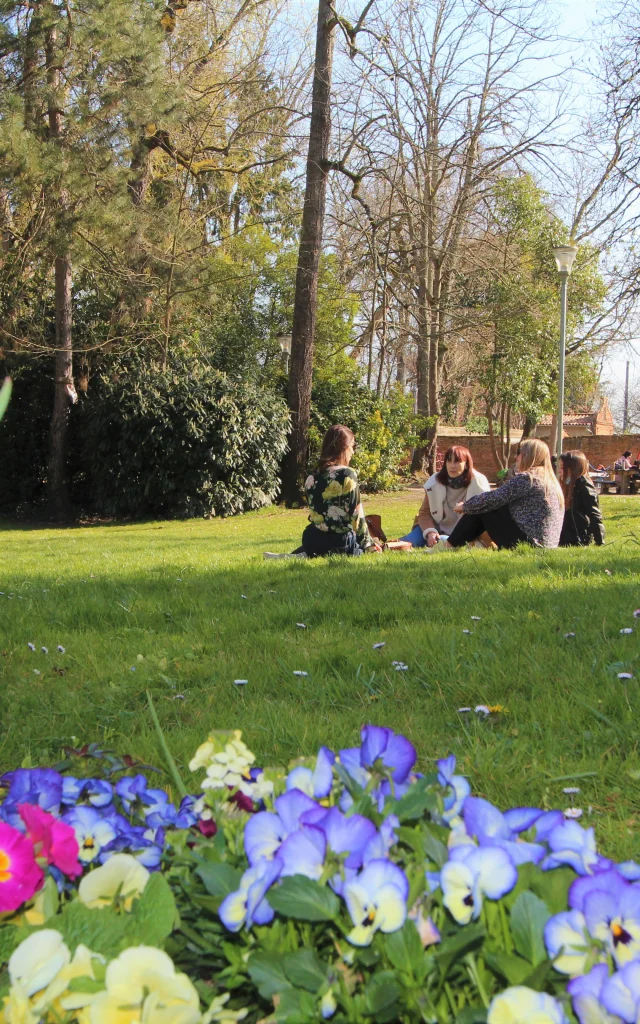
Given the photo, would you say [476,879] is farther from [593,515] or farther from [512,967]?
[593,515]

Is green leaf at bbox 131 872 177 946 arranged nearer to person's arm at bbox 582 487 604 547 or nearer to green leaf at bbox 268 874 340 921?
green leaf at bbox 268 874 340 921

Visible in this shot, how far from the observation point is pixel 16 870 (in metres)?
0.88

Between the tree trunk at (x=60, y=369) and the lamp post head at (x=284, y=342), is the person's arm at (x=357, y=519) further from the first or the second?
the lamp post head at (x=284, y=342)

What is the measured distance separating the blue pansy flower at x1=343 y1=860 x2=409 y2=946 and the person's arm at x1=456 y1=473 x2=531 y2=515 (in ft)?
18.8

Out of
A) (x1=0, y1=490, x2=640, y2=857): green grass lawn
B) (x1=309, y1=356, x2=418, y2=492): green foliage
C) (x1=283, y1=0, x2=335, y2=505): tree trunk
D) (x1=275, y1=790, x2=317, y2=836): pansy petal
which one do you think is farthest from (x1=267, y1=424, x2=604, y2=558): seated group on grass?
(x1=309, y1=356, x2=418, y2=492): green foliage

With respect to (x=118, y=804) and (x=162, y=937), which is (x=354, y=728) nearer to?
(x=118, y=804)

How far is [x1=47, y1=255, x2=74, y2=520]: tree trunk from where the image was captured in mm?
15070

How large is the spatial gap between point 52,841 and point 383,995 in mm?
427

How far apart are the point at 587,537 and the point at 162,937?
6.93 metres

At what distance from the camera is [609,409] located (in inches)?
3132

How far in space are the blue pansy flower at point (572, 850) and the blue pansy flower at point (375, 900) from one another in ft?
0.61

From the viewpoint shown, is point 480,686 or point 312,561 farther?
point 312,561

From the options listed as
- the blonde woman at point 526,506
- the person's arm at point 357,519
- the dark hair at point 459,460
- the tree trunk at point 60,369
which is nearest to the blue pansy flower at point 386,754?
the blonde woman at point 526,506

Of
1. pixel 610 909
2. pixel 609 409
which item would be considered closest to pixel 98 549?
pixel 610 909
